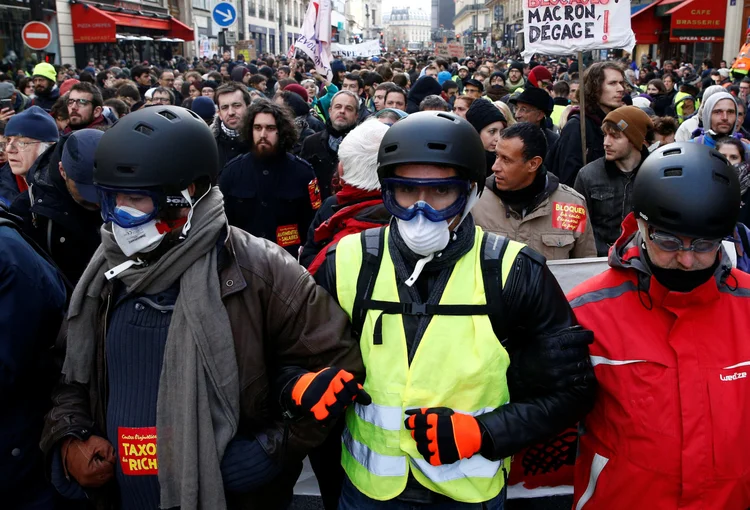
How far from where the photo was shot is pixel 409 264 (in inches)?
90.1

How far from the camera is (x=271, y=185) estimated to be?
5.18 m

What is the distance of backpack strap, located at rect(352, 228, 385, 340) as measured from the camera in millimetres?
2273

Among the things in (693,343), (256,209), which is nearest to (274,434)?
(693,343)

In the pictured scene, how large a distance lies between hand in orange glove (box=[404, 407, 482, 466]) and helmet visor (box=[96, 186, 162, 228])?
1.03m

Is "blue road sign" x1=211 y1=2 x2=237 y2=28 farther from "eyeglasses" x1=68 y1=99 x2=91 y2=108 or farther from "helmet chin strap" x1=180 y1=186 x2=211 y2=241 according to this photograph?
"helmet chin strap" x1=180 y1=186 x2=211 y2=241

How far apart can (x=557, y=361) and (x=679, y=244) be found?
53cm

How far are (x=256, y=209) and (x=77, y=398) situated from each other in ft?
9.55

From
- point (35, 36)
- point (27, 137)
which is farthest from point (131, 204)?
point (35, 36)

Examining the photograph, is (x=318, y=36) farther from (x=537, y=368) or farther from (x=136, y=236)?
(x=537, y=368)

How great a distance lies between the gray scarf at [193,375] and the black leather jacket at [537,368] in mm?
621

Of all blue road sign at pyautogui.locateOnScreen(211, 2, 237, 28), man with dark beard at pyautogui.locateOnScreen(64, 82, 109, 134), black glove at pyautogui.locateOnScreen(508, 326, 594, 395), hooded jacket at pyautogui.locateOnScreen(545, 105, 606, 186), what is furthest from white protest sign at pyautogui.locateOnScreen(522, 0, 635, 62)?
blue road sign at pyautogui.locateOnScreen(211, 2, 237, 28)

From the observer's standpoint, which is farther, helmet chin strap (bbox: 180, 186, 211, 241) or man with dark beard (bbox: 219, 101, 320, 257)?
man with dark beard (bbox: 219, 101, 320, 257)

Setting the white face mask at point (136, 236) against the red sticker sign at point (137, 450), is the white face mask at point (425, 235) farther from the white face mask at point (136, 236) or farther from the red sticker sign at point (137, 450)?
the red sticker sign at point (137, 450)

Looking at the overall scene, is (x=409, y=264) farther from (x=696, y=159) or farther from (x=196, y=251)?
(x=696, y=159)
